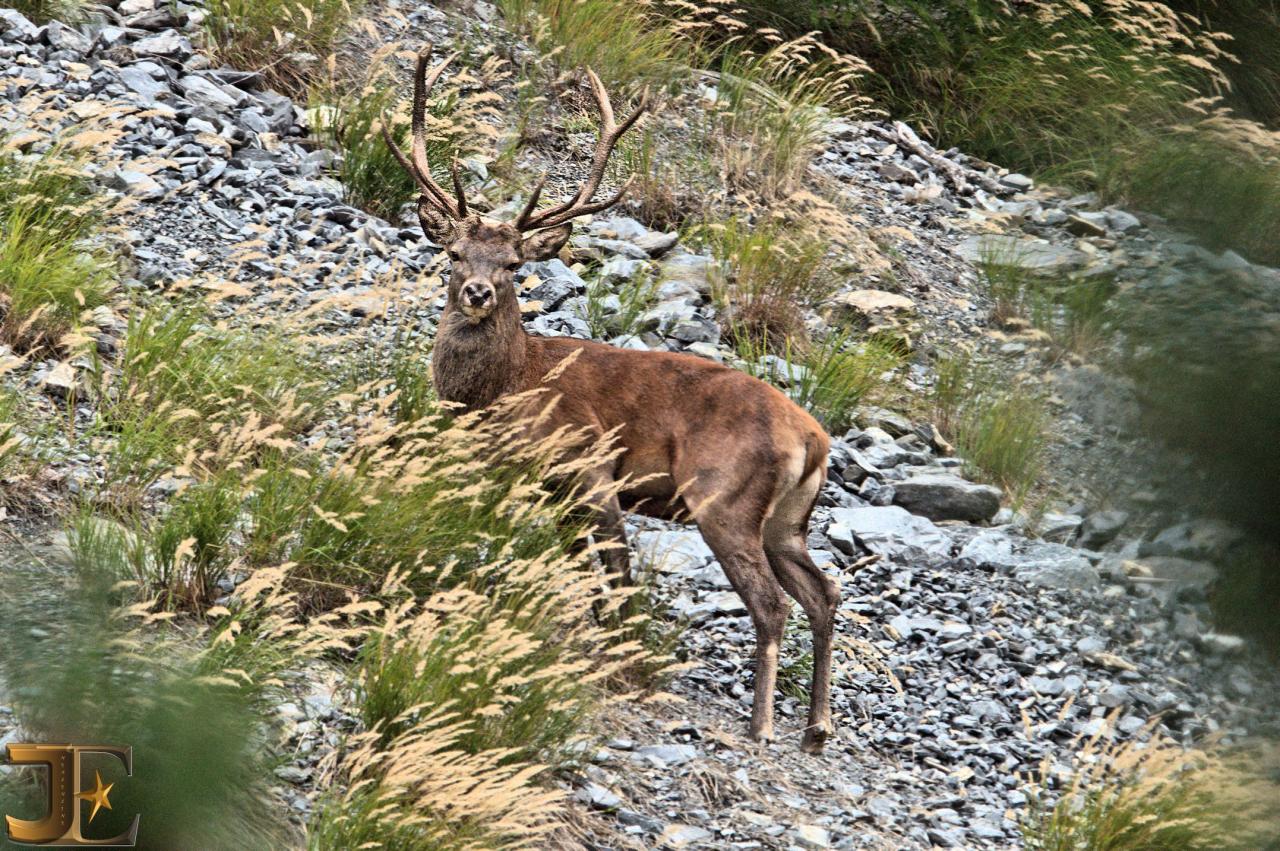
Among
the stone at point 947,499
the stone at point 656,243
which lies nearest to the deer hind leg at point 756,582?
the stone at point 947,499

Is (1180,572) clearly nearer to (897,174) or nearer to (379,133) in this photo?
(379,133)

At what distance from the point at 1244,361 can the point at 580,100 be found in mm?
9668

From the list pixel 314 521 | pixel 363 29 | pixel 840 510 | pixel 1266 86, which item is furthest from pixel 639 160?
pixel 1266 86

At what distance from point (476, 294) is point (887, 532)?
2.46 m

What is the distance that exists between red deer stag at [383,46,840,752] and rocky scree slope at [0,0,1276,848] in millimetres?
374

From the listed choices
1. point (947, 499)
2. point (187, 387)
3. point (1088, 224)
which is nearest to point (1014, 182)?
point (947, 499)

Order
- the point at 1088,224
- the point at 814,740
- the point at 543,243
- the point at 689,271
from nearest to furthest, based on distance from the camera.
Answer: the point at 1088,224
the point at 814,740
the point at 543,243
the point at 689,271

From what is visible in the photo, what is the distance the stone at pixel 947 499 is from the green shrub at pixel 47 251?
3974mm

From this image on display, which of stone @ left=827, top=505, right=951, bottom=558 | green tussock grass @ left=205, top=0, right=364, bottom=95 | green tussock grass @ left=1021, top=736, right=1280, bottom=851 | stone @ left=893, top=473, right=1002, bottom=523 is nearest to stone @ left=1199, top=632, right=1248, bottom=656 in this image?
green tussock grass @ left=1021, top=736, right=1280, bottom=851

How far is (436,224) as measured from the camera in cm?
639

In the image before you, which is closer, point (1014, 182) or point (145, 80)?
point (145, 80)

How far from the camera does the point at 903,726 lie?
19.6 ft

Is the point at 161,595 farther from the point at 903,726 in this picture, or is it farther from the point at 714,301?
the point at 714,301

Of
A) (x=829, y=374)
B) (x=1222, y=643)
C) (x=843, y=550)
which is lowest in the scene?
(x=843, y=550)
